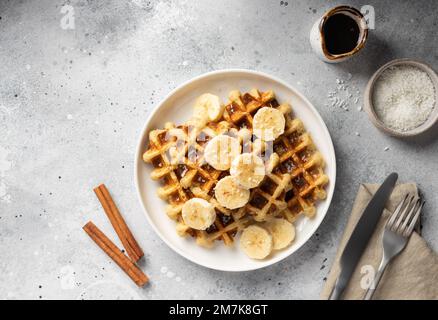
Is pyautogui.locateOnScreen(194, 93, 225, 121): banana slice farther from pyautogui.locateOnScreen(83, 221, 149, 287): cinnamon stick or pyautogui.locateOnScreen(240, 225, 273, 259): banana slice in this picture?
pyautogui.locateOnScreen(83, 221, 149, 287): cinnamon stick

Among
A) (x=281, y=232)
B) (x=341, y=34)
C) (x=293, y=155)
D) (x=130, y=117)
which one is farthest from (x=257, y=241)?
(x=341, y=34)

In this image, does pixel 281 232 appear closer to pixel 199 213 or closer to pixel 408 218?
pixel 199 213

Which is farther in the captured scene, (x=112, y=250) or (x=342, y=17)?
(x=112, y=250)

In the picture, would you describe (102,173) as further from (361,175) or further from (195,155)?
(361,175)

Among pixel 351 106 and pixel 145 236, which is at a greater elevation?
pixel 351 106

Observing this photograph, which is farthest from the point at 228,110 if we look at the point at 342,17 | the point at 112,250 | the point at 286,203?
the point at 112,250

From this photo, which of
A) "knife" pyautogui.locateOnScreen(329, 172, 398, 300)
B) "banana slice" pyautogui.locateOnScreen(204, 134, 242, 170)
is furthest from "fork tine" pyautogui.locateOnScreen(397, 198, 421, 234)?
"banana slice" pyautogui.locateOnScreen(204, 134, 242, 170)

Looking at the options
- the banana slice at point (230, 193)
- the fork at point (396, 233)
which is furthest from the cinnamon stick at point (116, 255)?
the fork at point (396, 233)
